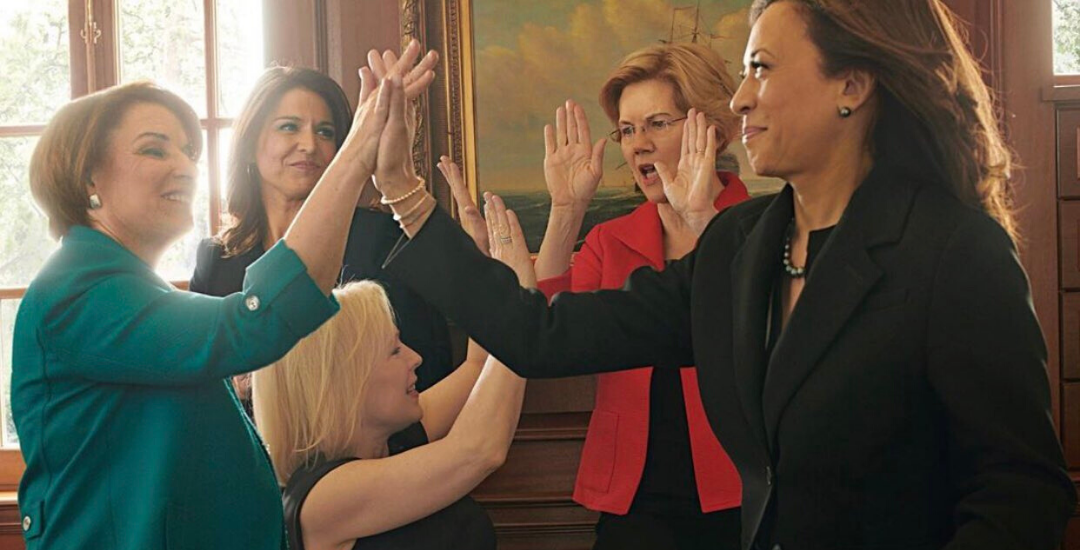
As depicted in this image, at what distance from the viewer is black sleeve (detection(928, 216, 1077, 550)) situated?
4.09ft

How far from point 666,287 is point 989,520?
1.73 ft

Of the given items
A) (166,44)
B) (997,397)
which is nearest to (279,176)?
(166,44)

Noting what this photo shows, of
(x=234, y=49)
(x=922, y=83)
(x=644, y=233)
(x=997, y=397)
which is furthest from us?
(x=234, y=49)

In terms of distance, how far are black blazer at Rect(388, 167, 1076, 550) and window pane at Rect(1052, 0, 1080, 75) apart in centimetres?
253

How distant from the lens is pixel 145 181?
5.45 ft

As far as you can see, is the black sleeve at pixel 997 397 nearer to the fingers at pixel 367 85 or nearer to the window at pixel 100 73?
the fingers at pixel 367 85

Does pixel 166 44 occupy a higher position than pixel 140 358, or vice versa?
pixel 166 44

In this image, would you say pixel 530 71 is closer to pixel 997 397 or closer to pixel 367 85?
pixel 367 85

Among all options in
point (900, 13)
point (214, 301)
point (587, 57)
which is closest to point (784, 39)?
point (900, 13)

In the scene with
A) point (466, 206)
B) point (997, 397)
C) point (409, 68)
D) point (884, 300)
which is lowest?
point (997, 397)

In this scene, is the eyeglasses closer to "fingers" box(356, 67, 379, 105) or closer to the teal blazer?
"fingers" box(356, 67, 379, 105)

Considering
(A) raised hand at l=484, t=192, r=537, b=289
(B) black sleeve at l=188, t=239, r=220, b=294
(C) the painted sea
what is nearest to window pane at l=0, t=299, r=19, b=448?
(B) black sleeve at l=188, t=239, r=220, b=294

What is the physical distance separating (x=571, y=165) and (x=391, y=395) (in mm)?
798

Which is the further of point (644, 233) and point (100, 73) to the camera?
point (100, 73)
